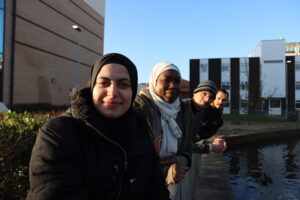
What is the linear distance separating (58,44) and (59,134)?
25.2 m

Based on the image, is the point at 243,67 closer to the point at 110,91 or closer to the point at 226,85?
the point at 226,85

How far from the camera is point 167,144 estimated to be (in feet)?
7.69

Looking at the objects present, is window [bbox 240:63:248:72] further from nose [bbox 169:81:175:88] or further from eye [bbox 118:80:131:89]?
eye [bbox 118:80:131:89]

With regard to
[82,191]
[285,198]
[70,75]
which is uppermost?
[70,75]

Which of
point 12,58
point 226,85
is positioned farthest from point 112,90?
point 226,85

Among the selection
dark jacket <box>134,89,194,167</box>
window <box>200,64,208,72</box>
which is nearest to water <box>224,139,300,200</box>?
dark jacket <box>134,89,194,167</box>

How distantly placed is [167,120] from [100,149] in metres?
1.10

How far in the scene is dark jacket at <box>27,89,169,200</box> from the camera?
118 centimetres

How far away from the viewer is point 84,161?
131 centimetres

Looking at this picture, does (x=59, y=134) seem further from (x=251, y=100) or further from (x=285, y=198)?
(x=251, y=100)

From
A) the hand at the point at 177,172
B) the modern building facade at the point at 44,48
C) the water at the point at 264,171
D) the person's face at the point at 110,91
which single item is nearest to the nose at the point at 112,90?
the person's face at the point at 110,91

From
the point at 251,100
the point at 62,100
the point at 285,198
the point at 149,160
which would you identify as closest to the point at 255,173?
the point at 285,198

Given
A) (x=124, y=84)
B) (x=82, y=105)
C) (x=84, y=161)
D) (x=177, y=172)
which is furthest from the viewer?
(x=177, y=172)

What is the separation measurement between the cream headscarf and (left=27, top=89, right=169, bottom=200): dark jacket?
754mm
